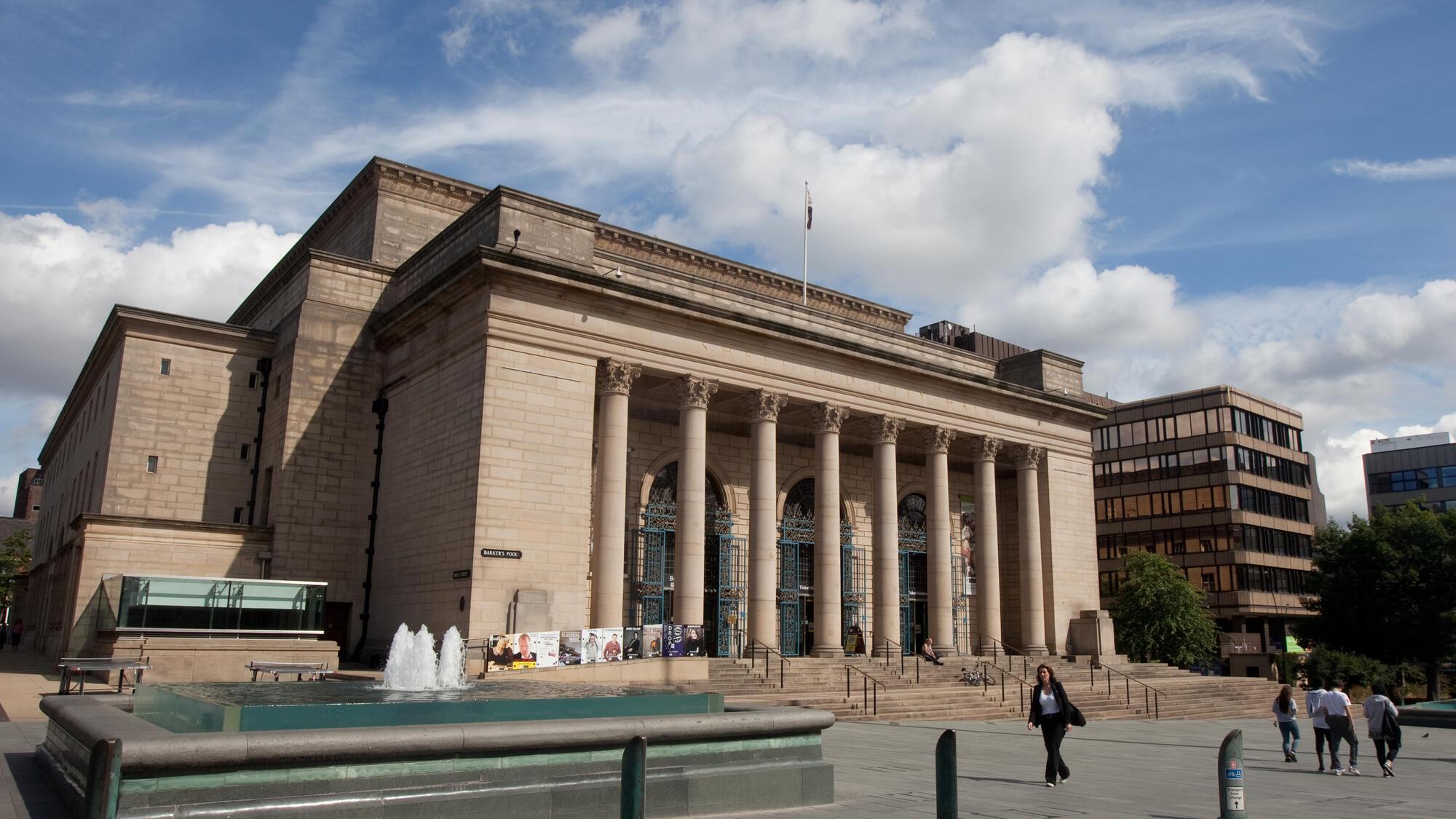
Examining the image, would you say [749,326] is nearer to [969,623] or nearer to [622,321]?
[622,321]

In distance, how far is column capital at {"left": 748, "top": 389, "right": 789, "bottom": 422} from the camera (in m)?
33.2

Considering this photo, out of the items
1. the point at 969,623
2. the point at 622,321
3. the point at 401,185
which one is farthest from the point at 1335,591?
the point at 401,185

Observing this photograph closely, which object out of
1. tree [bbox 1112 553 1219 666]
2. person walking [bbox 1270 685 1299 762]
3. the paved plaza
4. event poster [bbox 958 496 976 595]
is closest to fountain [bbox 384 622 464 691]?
the paved plaza

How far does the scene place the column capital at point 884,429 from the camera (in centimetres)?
3647

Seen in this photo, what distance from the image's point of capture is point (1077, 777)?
50.7 feet

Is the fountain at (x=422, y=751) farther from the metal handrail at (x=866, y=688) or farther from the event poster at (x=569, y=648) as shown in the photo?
the metal handrail at (x=866, y=688)

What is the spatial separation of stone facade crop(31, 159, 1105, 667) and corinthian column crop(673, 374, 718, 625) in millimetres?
85

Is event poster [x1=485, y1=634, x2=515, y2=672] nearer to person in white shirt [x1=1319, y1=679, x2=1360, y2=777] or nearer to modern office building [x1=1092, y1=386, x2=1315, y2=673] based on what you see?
person in white shirt [x1=1319, y1=679, x2=1360, y2=777]

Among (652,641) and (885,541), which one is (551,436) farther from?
(885,541)

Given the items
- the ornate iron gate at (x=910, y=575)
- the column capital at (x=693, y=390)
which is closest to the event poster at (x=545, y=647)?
the column capital at (x=693, y=390)

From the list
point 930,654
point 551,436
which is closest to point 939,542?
point 930,654

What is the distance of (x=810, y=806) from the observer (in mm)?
11812

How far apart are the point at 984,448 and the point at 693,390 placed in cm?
1326

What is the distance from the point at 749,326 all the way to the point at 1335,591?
41.7m
